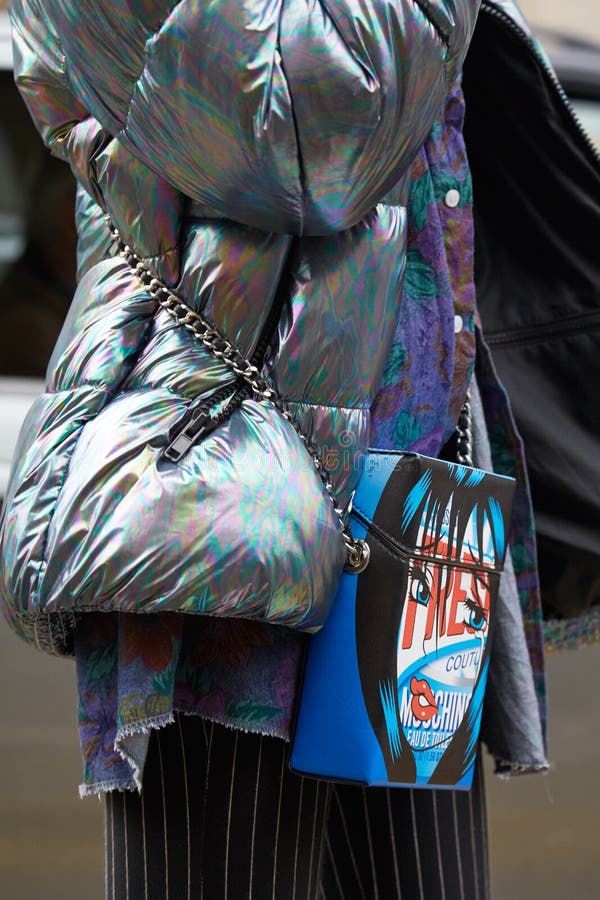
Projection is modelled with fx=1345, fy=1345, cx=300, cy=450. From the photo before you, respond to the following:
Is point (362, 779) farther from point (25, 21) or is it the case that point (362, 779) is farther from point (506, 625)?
point (25, 21)

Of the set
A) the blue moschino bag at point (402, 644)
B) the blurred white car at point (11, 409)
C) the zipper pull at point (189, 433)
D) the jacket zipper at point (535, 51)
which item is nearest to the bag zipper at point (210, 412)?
the zipper pull at point (189, 433)

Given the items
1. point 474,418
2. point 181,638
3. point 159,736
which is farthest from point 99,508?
point 474,418

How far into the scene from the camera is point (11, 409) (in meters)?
2.69

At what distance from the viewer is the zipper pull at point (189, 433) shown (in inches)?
43.2

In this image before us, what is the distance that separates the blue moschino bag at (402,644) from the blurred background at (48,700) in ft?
5.02

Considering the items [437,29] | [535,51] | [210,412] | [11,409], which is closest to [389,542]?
[210,412]

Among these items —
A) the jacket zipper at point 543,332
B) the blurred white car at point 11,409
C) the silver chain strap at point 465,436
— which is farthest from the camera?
the blurred white car at point 11,409

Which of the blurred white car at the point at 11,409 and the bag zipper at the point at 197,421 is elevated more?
the bag zipper at the point at 197,421

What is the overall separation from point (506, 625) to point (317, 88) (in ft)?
2.06

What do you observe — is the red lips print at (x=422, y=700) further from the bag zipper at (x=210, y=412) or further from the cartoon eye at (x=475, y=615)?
the bag zipper at (x=210, y=412)

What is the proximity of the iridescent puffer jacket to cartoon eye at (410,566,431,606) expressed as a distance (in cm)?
8

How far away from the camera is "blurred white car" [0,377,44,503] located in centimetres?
261

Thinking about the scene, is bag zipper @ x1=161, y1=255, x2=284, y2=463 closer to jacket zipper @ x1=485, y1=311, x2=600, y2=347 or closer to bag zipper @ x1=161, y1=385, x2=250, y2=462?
bag zipper @ x1=161, y1=385, x2=250, y2=462

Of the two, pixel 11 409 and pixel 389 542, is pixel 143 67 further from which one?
pixel 11 409
